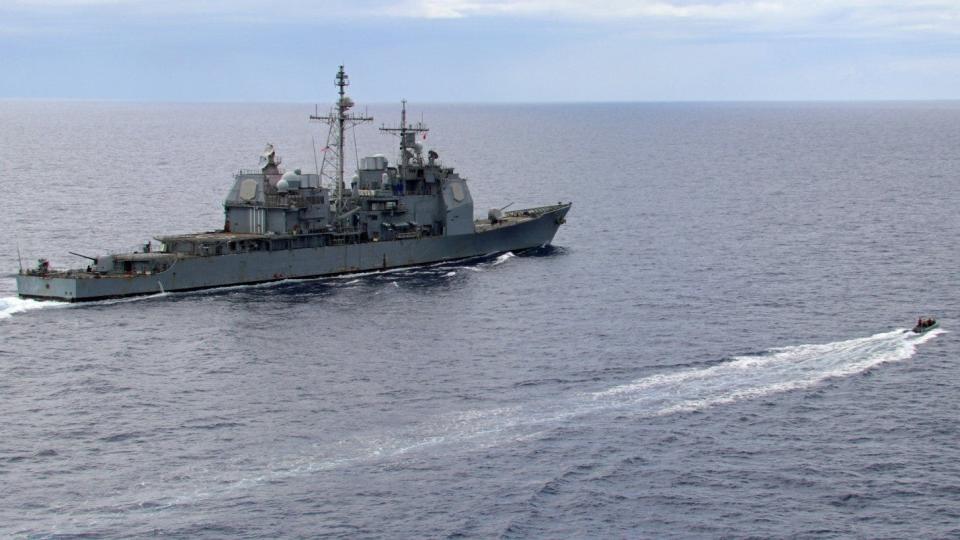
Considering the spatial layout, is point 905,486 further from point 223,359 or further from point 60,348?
point 60,348

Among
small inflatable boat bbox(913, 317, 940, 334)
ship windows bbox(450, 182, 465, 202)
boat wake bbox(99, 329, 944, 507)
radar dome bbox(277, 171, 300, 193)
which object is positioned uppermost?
radar dome bbox(277, 171, 300, 193)

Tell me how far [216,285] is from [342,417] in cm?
3379

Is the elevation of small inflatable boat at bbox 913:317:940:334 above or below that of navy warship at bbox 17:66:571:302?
below

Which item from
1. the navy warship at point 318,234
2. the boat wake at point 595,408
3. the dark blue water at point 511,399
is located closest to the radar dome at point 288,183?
the navy warship at point 318,234

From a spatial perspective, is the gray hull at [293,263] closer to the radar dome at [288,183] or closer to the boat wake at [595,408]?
the radar dome at [288,183]

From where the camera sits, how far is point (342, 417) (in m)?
52.7

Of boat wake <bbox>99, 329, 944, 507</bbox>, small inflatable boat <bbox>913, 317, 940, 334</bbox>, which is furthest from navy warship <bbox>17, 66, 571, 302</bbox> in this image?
small inflatable boat <bbox>913, 317, 940, 334</bbox>

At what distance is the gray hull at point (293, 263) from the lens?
77.0 m

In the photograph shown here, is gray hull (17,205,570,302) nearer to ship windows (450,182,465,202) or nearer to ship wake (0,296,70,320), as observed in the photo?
ship wake (0,296,70,320)

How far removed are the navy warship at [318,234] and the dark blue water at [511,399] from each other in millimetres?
1932

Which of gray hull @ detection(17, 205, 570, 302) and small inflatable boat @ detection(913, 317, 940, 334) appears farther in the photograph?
gray hull @ detection(17, 205, 570, 302)

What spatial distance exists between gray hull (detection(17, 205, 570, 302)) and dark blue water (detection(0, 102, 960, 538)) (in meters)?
1.53

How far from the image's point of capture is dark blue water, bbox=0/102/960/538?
141ft

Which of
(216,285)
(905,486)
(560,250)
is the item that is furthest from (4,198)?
(905,486)
